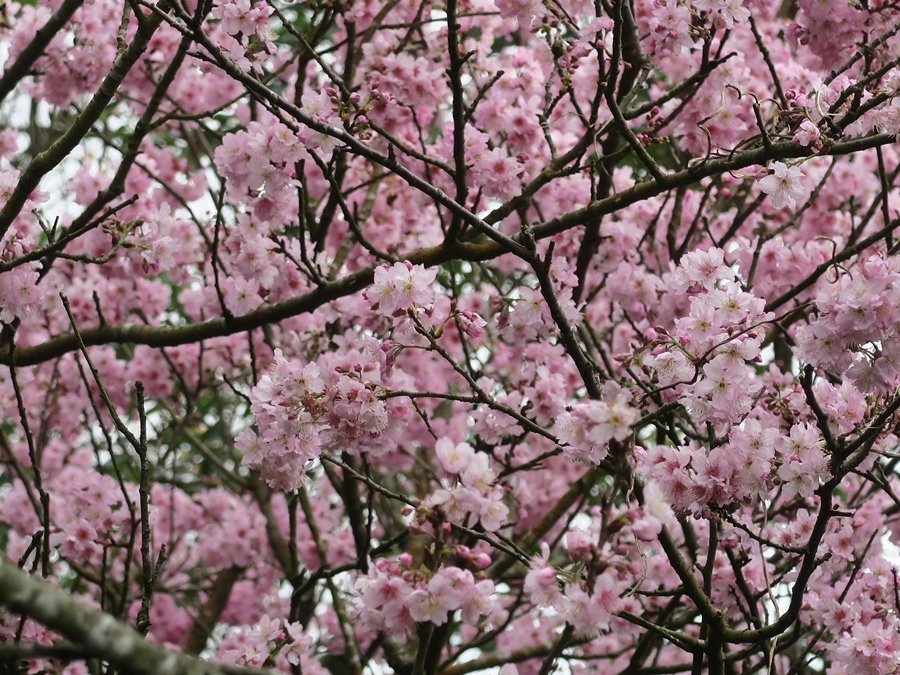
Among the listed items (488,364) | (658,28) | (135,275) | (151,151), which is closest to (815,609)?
(658,28)

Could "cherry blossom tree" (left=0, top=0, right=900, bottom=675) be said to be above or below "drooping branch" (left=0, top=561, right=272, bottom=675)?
above

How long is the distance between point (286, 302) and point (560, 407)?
3.76 feet

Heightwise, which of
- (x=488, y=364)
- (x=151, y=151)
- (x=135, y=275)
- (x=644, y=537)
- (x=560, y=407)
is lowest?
(x=644, y=537)

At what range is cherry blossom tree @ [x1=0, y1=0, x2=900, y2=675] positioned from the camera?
2328mm

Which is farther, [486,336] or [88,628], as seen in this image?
[486,336]

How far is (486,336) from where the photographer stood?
17.7 ft

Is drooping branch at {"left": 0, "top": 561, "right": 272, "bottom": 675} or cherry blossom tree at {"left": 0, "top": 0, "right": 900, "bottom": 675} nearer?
drooping branch at {"left": 0, "top": 561, "right": 272, "bottom": 675}

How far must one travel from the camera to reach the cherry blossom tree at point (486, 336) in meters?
2.33

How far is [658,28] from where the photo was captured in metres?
3.30

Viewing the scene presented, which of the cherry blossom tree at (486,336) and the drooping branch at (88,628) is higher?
the cherry blossom tree at (486,336)

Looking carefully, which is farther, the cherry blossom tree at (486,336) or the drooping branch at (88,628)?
the cherry blossom tree at (486,336)

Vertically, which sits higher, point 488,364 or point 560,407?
point 488,364

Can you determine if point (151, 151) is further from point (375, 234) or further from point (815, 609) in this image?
point (815, 609)

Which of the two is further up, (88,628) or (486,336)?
(486,336)
